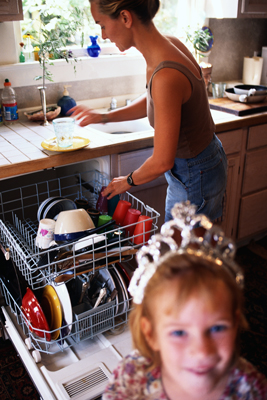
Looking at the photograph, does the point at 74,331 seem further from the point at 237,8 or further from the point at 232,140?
the point at 237,8

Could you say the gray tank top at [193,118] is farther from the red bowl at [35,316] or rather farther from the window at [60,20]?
the window at [60,20]

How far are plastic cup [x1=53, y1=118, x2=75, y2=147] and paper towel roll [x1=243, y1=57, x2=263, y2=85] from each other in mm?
1841

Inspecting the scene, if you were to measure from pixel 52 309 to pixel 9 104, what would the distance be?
42.8 inches

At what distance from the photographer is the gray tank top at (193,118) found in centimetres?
135

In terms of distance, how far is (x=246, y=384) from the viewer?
734 mm

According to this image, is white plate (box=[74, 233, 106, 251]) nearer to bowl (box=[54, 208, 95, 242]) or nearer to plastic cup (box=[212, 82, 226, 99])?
bowl (box=[54, 208, 95, 242])

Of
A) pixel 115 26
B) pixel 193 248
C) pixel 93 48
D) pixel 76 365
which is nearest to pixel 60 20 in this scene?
pixel 93 48

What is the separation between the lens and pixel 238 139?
87.4 inches

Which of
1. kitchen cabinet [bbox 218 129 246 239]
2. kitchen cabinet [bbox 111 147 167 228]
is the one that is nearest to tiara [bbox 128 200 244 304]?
kitchen cabinet [bbox 111 147 167 228]

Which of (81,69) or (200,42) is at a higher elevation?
(200,42)

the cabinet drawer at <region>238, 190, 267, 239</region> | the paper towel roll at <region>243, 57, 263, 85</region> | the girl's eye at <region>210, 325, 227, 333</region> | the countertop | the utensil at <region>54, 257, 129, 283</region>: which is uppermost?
the paper towel roll at <region>243, 57, 263, 85</region>

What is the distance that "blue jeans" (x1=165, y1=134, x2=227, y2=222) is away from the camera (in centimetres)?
154

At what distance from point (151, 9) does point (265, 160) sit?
1.36m

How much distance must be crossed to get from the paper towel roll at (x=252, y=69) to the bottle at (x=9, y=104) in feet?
5.88
